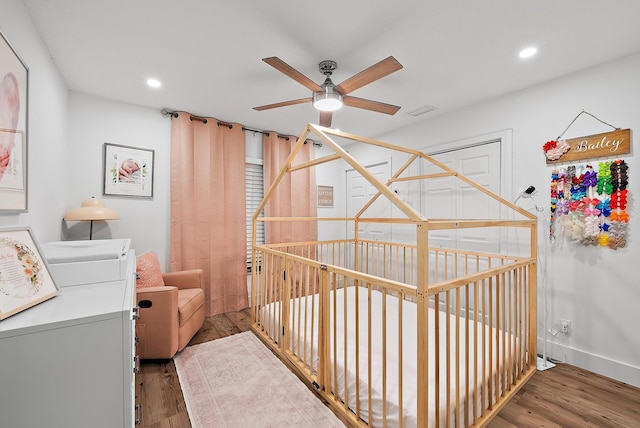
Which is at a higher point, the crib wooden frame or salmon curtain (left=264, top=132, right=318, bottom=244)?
salmon curtain (left=264, top=132, right=318, bottom=244)

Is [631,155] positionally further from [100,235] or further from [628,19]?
[100,235]

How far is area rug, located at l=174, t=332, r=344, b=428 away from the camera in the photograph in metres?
1.59

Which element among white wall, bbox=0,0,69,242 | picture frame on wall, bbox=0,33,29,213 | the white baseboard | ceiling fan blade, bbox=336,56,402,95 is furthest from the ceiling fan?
the white baseboard

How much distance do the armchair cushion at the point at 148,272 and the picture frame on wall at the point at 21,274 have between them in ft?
4.07

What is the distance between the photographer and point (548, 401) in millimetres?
1744

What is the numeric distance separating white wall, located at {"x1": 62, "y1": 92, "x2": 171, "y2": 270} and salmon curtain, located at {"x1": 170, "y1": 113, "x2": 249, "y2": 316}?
0.47ft

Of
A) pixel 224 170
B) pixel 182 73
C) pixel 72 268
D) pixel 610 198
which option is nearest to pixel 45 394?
pixel 72 268

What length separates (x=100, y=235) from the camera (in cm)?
267

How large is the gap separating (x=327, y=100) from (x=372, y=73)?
391 millimetres

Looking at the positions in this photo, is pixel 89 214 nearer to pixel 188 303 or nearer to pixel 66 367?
pixel 188 303

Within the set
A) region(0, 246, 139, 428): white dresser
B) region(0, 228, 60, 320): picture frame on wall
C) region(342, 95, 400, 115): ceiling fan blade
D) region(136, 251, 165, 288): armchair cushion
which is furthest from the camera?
region(136, 251, 165, 288): armchair cushion

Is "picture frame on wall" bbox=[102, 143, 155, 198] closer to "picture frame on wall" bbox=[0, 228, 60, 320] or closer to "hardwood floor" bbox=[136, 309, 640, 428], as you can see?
"hardwood floor" bbox=[136, 309, 640, 428]

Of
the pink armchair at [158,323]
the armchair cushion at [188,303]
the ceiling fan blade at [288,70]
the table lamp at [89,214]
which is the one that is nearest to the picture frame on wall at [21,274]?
the pink armchair at [158,323]

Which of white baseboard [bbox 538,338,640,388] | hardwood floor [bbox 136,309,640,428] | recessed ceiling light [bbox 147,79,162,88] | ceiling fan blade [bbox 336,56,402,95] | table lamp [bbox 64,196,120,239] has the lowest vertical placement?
hardwood floor [bbox 136,309,640,428]
